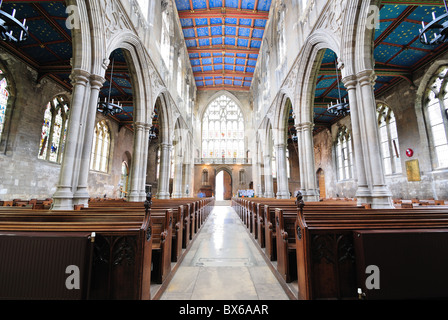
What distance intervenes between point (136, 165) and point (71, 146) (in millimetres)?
3503

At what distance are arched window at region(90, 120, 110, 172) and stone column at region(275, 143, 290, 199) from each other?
12.3 m

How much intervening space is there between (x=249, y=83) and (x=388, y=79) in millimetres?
13519

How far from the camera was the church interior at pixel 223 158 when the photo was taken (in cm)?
169

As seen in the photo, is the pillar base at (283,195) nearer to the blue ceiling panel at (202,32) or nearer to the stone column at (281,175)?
the stone column at (281,175)

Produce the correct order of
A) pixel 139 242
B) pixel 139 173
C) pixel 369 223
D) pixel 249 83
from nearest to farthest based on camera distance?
1. pixel 139 242
2. pixel 369 223
3. pixel 139 173
4. pixel 249 83

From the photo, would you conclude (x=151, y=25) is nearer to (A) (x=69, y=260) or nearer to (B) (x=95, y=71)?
(B) (x=95, y=71)

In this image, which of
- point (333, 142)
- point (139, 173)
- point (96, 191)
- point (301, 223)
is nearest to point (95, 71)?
point (139, 173)

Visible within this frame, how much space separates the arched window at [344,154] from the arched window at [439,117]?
5860 mm

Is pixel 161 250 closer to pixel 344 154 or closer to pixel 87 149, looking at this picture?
pixel 87 149

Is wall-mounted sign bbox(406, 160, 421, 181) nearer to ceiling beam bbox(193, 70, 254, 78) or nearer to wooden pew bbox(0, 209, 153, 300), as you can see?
wooden pew bbox(0, 209, 153, 300)

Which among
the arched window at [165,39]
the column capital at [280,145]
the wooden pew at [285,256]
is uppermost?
the arched window at [165,39]

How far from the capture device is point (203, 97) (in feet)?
74.5

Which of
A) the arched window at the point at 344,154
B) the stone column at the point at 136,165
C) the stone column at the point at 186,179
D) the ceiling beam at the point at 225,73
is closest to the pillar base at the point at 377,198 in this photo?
the stone column at the point at 136,165

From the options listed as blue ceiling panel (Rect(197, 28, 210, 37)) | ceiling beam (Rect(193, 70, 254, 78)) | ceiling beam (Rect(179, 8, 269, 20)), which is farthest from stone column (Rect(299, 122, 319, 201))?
ceiling beam (Rect(193, 70, 254, 78))
